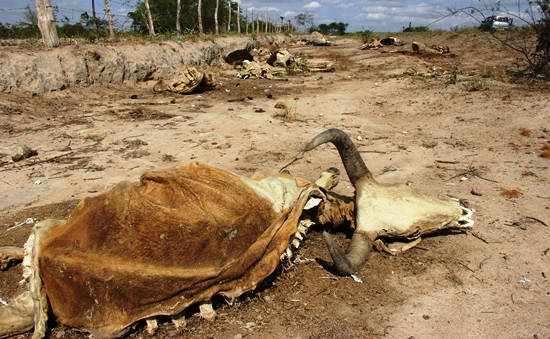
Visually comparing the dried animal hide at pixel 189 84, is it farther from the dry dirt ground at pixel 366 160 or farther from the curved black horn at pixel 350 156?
the curved black horn at pixel 350 156

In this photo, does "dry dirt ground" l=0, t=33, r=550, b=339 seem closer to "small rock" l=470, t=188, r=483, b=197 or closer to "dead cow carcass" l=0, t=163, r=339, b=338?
"small rock" l=470, t=188, r=483, b=197

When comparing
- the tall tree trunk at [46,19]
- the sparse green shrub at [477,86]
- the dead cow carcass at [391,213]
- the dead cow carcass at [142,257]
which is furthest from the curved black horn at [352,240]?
the tall tree trunk at [46,19]

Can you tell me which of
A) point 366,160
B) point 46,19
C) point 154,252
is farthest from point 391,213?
point 46,19

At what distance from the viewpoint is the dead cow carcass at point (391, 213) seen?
3.17 metres

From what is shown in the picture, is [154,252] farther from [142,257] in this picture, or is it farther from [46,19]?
[46,19]

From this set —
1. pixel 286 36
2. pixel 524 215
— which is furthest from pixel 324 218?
pixel 286 36

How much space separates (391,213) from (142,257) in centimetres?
200

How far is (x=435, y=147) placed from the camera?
21.2 feet

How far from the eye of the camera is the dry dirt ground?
8.85 ft

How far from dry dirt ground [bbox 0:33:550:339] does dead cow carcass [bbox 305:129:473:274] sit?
22cm

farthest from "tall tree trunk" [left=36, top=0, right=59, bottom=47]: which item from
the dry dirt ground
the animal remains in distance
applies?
the animal remains in distance

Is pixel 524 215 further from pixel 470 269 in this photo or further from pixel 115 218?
pixel 115 218

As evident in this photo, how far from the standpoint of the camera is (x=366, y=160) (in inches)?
233

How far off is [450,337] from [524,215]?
7.31ft
